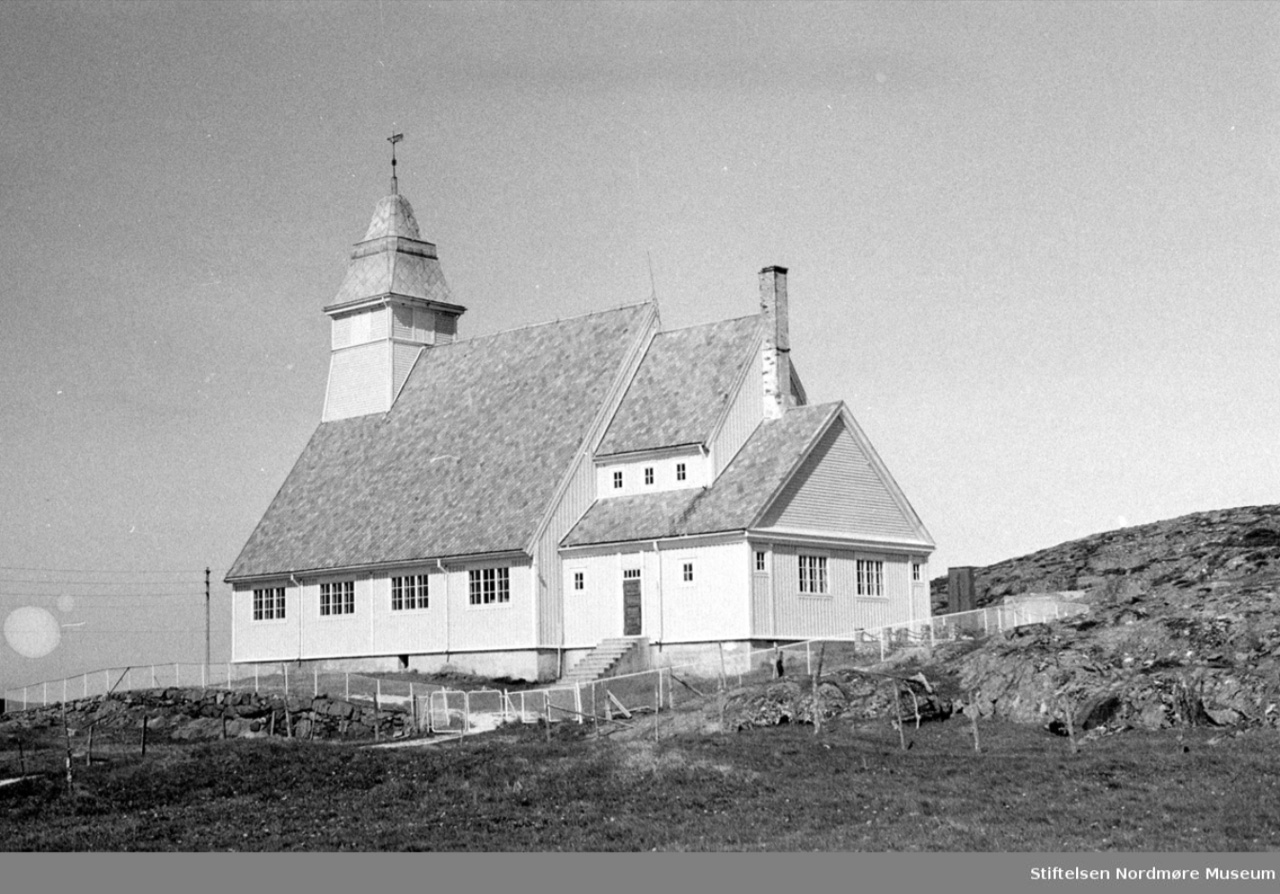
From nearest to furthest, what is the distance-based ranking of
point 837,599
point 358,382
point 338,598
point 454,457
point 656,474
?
point 837,599 < point 656,474 < point 338,598 < point 454,457 < point 358,382

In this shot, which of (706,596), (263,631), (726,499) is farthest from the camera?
(263,631)

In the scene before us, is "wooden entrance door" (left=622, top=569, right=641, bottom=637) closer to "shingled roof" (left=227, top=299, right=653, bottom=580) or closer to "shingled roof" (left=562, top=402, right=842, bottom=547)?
"shingled roof" (left=562, top=402, right=842, bottom=547)

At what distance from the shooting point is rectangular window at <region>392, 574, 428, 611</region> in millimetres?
51312

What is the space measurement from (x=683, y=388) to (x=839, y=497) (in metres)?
5.58

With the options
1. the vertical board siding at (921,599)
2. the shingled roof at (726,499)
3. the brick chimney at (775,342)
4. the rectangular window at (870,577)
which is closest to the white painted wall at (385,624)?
the shingled roof at (726,499)

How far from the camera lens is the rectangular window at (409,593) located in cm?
5131

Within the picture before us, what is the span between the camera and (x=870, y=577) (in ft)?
161

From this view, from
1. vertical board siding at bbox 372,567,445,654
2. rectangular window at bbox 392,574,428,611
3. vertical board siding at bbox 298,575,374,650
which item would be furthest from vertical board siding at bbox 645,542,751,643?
vertical board siding at bbox 298,575,374,650

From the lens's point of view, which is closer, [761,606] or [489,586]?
[761,606]

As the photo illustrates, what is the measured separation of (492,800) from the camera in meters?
27.0

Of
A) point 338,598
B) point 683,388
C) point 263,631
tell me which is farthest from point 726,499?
point 263,631

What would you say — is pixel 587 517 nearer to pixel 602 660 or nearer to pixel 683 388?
pixel 683 388

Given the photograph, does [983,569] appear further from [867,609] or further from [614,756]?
[614,756]

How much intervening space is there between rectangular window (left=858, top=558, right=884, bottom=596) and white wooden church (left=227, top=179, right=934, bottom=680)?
0.07 m
